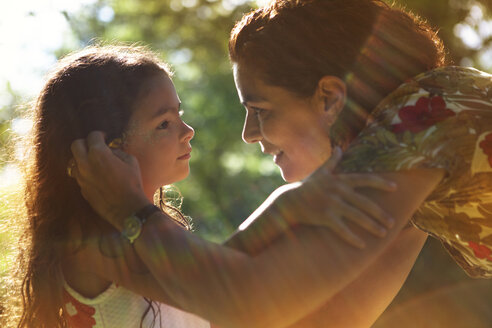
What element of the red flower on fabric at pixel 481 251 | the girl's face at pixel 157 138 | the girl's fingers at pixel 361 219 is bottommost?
the girl's face at pixel 157 138

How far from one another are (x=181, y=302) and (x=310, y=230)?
0.43m

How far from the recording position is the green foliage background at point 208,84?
9.43m

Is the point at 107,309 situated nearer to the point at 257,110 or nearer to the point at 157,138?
the point at 157,138

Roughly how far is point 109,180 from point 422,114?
3.36 feet

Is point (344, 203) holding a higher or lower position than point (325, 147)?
higher

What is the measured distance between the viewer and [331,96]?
2.08 meters

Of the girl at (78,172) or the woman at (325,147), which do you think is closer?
the woman at (325,147)

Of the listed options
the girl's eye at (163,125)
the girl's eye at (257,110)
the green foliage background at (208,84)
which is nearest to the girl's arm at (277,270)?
the girl's eye at (257,110)

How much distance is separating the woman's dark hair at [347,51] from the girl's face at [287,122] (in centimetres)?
5

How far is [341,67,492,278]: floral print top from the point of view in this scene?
1623mm

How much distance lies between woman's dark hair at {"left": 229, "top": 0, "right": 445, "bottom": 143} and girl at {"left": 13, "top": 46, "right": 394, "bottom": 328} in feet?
1.89

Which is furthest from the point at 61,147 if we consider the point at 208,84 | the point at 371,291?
A: the point at 208,84

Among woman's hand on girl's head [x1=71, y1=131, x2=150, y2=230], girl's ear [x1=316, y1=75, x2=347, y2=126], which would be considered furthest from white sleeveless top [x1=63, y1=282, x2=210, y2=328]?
girl's ear [x1=316, y1=75, x2=347, y2=126]

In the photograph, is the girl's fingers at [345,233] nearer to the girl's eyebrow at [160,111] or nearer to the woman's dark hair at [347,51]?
the woman's dark hair at [347,51]
